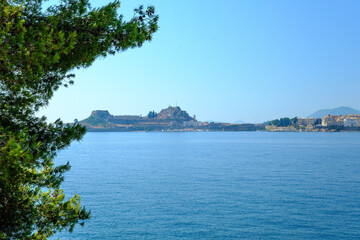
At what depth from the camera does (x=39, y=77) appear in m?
7.39

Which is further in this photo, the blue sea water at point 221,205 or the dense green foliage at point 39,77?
the blue sea water at point 221,205

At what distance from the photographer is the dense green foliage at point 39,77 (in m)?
6.71

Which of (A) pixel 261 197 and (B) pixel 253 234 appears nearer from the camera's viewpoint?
(B) pixel 253 234

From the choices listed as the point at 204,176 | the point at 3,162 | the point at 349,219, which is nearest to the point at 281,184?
the point at 204,176

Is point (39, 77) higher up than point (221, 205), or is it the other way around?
point (39, 77)

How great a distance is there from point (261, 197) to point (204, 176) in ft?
50.5

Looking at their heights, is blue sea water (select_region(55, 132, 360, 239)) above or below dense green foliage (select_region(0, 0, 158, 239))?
below

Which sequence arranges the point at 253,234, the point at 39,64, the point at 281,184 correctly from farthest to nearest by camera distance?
the point at 281,184
the point at 253,234
the point at 39,64

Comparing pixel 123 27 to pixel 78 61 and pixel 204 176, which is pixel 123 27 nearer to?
pixel 78 61

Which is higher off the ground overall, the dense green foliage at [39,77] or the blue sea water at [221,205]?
the dense green foliage at [39,77]

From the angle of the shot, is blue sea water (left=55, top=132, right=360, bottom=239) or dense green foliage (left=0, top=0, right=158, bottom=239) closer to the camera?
dense green foliage (left=0, top=0, right=158, bottom=239)

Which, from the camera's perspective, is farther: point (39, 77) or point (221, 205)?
point (221, 205)

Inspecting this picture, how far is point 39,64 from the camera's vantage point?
685 cm

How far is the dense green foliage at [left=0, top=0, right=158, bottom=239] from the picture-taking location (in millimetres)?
6707
